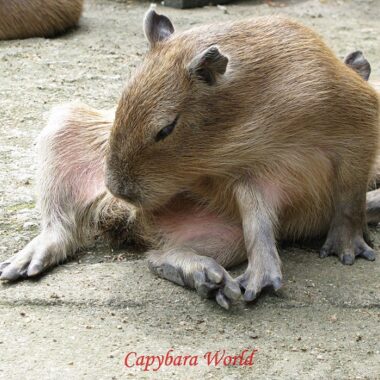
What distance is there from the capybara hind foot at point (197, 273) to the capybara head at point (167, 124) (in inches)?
13.0

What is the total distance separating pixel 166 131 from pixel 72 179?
103cm

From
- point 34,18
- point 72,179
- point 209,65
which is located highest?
point 209,65

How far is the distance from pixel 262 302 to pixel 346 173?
741mm

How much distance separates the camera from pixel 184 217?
4391 mm

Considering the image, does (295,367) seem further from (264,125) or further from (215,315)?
(264,125)

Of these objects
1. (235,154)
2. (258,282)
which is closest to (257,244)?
(258,282)

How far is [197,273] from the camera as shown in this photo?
391 centimetres

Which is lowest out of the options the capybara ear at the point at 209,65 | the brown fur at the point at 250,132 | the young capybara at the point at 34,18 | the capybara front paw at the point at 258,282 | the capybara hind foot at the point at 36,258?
the young capybara at the point at 34,18

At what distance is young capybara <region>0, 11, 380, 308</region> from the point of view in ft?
12.6

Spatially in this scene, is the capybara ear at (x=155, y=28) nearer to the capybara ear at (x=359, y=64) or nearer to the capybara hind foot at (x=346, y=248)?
the capybara ear at (x=359, y=64)

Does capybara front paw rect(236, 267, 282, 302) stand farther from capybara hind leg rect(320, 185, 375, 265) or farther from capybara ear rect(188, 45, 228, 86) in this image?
capybara ear rect(188, 45, 228, 86)

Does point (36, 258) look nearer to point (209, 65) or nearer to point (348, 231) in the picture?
point (209, 65)

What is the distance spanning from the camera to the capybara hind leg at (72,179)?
14.9 ft

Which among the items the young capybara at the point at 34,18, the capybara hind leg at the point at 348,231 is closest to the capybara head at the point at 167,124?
the capybara hind leg at the point at 348,231
